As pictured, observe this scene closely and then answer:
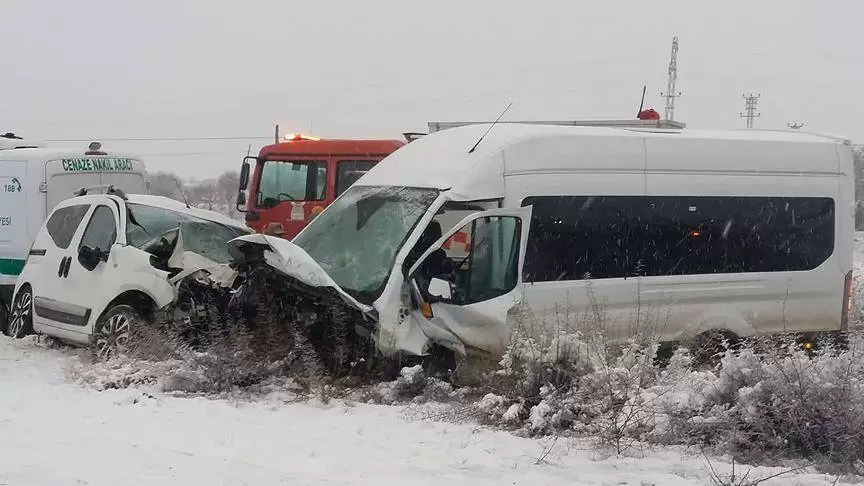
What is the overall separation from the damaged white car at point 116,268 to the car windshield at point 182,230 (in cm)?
1

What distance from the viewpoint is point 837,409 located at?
15.6ft

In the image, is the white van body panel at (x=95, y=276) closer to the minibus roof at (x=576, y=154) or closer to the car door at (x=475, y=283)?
the minibus roof at (x=576, y=154)

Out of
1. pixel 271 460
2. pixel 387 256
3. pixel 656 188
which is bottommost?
pixel 271 460

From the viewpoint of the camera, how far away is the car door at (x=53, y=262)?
875 centimetres

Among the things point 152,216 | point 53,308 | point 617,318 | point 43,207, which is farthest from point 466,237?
point 43,207

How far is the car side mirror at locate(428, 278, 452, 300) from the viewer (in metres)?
6.57

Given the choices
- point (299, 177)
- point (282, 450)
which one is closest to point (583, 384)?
point (282, 450)

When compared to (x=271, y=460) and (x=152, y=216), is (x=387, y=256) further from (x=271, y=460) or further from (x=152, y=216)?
(x=152, y=216)

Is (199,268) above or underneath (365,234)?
underneath

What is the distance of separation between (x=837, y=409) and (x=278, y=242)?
14.2 feet

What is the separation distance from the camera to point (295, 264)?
259 inches

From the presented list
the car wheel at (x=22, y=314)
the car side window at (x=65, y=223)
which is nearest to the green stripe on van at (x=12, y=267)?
the car wheel at (x=22, y=314)

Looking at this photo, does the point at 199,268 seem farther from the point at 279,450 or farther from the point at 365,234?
the point at 279,450

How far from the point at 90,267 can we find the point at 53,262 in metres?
0.90
